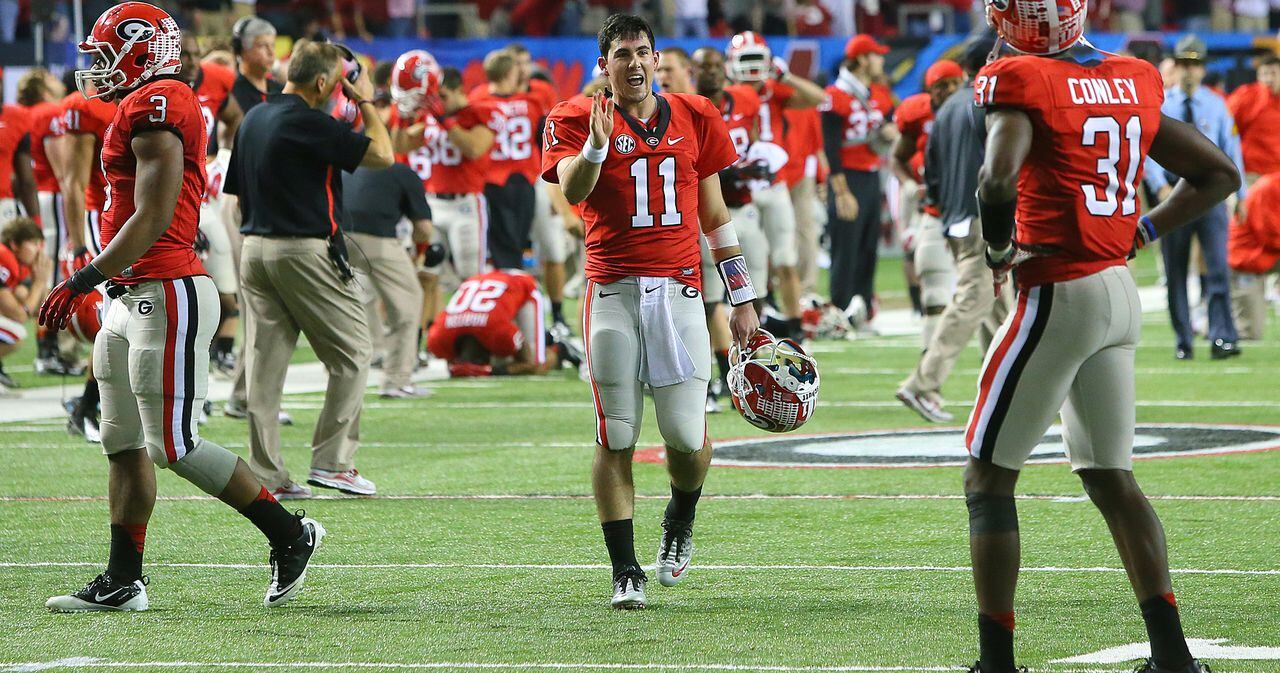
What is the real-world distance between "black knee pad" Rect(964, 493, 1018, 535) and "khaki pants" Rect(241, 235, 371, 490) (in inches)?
164

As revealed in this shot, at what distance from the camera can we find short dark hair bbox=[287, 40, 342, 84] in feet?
26.0

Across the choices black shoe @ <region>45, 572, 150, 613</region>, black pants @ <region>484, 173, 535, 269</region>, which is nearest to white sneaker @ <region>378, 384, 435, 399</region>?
black pants @ <region>484, 173, 535, 269</region>

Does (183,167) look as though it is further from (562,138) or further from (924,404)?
(924,404)

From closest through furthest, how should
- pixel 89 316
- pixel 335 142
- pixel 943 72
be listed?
pixel 335 142 < pixel 89 316 < pixel 943 72

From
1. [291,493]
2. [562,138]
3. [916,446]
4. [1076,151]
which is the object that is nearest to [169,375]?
[562,138]

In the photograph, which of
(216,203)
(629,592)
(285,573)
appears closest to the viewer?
(629,592)

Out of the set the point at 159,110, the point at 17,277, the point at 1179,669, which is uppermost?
the point at 159,110

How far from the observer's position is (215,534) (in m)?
7.17

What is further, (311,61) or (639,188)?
(311,61)

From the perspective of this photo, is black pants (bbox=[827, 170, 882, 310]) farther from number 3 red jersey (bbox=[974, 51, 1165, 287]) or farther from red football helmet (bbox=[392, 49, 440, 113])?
number 3 red jersey (bbox=[974, 51, 1165, 287])

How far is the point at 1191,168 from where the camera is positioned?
4.71 metres

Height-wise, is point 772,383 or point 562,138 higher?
point 562,138

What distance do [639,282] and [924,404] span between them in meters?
4.90

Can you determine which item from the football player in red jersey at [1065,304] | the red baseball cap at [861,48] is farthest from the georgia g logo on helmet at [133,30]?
the red baseball cap at [861,48]
